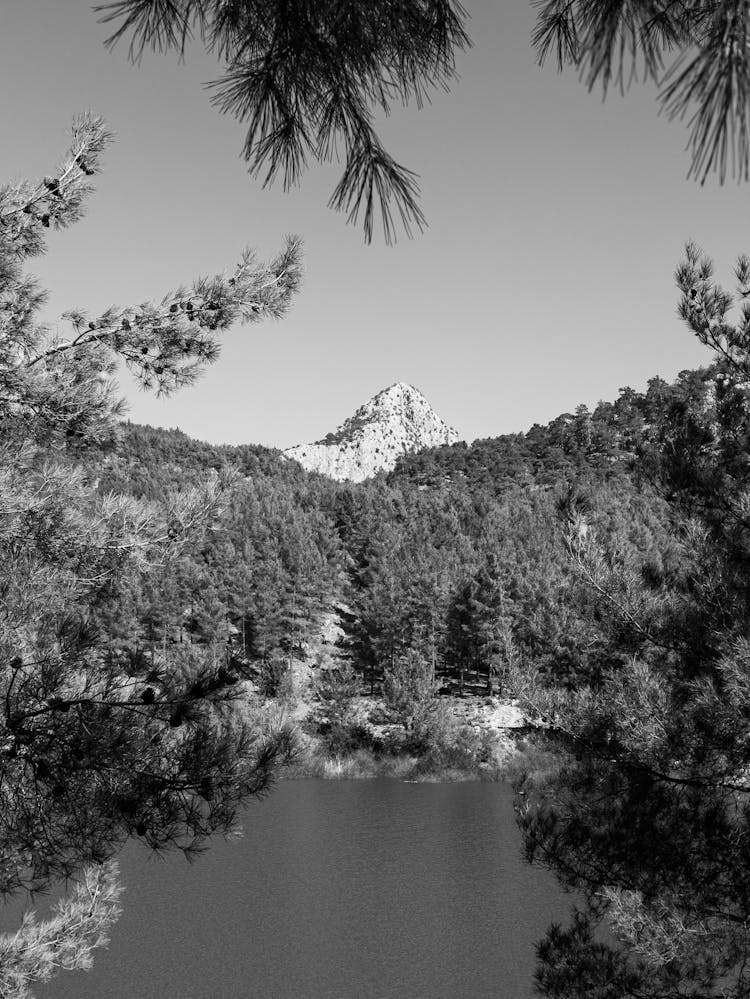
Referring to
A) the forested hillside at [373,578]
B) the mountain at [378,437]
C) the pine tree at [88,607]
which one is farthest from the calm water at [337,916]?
the mountain at [378,437]

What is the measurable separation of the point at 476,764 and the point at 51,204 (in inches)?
1142

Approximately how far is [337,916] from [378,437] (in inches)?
5279

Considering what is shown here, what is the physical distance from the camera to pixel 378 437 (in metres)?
147

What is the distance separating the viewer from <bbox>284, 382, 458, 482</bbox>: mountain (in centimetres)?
14100

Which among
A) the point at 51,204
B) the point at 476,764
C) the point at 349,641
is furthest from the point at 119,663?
the point at 349,641

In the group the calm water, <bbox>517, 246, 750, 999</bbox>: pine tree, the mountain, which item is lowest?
the calm water

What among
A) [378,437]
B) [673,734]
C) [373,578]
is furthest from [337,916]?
[378,437]

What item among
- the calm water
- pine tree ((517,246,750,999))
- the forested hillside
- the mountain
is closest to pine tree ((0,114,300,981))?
pine tree ((517,246,750,999))

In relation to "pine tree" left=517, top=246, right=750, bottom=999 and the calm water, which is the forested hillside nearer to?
the calm water

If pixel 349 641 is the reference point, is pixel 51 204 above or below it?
above

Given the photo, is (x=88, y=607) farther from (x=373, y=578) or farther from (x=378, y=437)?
(x=378, y=437)

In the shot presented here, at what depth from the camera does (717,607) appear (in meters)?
5.15

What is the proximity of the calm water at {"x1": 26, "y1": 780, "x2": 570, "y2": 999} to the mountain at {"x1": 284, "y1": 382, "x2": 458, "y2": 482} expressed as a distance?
374 ft

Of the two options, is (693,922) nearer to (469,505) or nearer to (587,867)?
(587,867)
